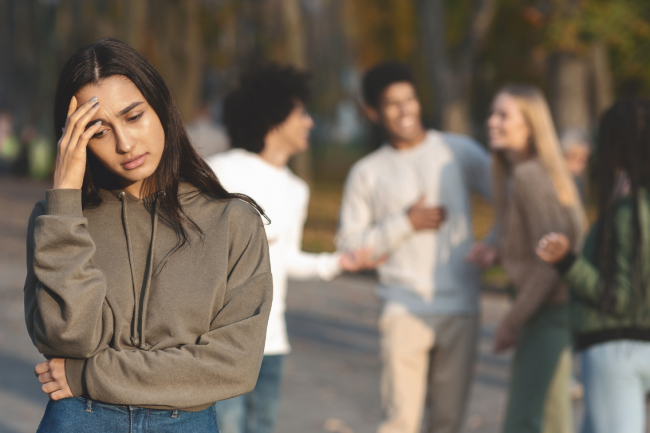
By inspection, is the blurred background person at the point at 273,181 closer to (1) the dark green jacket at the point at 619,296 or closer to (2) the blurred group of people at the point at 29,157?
(1) the dark green jacket at the point at 619,296

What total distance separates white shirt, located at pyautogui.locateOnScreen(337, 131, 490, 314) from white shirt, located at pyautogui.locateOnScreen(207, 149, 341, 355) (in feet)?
1.72

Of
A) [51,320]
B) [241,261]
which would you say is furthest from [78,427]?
[241,261]

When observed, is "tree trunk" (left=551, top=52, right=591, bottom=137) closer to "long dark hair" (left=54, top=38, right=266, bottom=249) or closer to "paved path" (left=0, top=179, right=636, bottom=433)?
"paved path" (left=0, top=179, right=636, bottom=433)

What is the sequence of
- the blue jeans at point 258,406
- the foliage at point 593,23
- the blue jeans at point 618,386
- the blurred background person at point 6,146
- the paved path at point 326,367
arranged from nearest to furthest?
the blue jeans at point 618,386, the blue jeans at point 258,406, the paved path at point 326,367, the foliage at point 593,23, the blurred background person at point 6,146

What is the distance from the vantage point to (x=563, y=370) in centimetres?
437

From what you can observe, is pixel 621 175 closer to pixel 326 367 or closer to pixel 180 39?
pixel 326 367

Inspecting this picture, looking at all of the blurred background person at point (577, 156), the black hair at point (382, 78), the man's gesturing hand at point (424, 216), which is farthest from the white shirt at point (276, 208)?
the blurred background person at point (577, 156)

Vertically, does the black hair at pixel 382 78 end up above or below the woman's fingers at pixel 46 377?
above

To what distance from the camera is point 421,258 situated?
177 inches

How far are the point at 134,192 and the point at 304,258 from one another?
1883 mm

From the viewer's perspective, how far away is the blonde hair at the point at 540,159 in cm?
431

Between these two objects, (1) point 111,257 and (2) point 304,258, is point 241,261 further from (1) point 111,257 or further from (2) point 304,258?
(2) point 304,258

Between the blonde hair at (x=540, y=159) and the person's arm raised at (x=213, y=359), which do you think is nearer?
the person's arm raised at (x=213, y=359)

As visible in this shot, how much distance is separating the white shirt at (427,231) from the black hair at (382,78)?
1.03 ft
